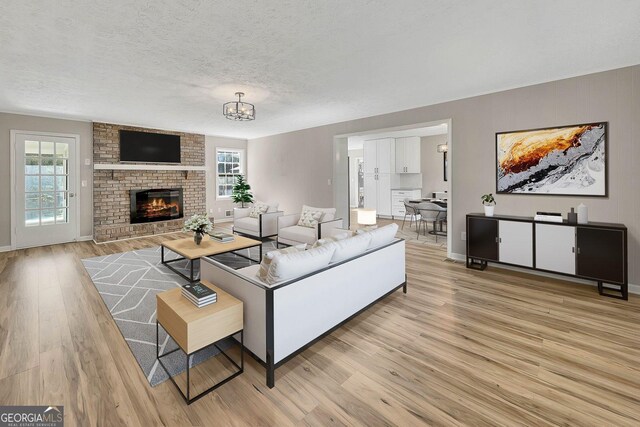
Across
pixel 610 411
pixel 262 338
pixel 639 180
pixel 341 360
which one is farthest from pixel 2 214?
pixel 639 180

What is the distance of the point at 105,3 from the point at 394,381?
341 cm

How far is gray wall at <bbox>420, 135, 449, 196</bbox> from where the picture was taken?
28.7 feet

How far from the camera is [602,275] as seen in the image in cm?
329

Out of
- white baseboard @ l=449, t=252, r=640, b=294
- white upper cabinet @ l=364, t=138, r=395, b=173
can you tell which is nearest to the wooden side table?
white baseboard @ l=449, t=252, r=640, b=294

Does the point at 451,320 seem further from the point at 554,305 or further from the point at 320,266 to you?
the point at 320,266

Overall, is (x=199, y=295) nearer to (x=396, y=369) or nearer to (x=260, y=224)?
(x=396, y=369)

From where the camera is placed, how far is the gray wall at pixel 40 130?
527cm

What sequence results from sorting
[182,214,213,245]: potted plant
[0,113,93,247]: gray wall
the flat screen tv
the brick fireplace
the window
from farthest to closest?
the window
the flat screen tv
the brick fireplace
[0,113,93,247]: gray wall
[182,214,213,245]: potted plant

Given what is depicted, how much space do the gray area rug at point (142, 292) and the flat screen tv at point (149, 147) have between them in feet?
8.40

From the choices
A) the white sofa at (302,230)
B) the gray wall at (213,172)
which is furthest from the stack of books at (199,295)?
the gray wall at (213,172)

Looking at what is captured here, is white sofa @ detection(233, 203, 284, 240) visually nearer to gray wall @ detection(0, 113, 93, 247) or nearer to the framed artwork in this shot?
gray wall @ detection(0, 113, 93, 247)

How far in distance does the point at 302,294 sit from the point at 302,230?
3190mm

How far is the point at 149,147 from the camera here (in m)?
6.88

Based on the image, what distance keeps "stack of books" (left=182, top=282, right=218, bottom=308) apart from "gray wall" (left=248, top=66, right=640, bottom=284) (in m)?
4.11
